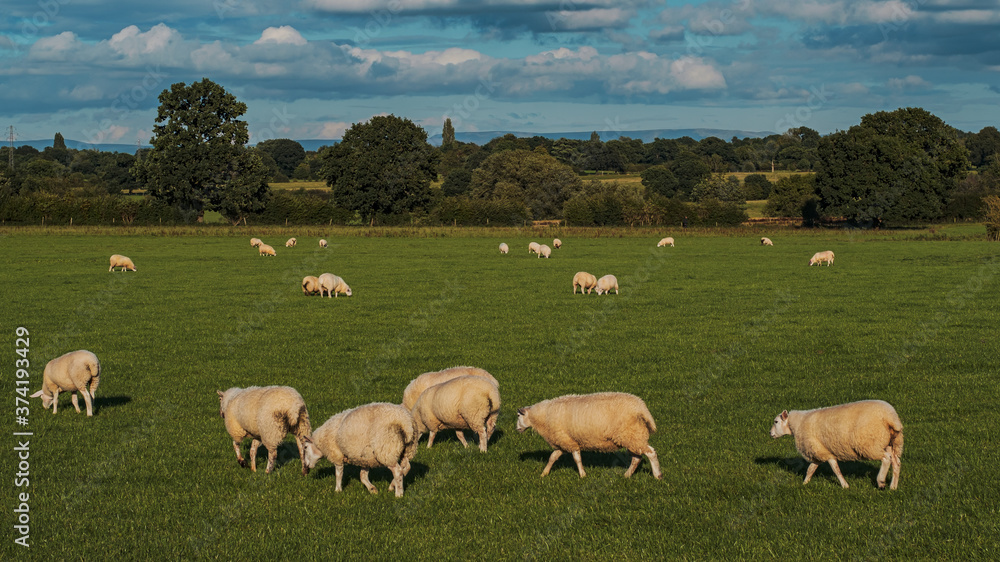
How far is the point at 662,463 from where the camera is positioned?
1094cm

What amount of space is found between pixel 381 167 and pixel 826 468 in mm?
87019

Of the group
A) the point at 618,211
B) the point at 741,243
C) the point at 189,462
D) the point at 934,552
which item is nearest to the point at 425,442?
the point at 189,462

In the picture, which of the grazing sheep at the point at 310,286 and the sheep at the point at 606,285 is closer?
the grazing sheep at the point at 310,286

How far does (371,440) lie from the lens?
9.29 metres

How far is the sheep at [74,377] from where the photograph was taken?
13.4 metres

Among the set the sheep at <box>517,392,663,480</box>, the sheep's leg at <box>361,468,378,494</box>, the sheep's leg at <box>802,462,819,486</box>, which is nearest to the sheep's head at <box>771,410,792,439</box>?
the sheep's leg at <box>802,462,819,486</box>

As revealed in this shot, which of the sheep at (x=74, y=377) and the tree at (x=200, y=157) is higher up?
the tree at (x=200, y=157)

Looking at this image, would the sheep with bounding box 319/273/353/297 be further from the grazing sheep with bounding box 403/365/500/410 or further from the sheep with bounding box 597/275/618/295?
the grazing sheep with bounding box 403/365/500/410

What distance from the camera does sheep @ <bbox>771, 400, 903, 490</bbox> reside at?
923 cm

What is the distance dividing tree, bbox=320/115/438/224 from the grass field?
56.5 meters

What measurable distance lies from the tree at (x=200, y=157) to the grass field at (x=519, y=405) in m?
48.4

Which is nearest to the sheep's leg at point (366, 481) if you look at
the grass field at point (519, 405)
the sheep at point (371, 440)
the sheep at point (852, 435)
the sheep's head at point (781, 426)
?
the sheep at point (371, 440)

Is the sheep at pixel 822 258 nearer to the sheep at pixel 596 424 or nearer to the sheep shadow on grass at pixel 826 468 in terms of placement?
the sheep shadow on grass at pixel 826 468

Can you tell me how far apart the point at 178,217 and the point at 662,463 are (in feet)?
273
